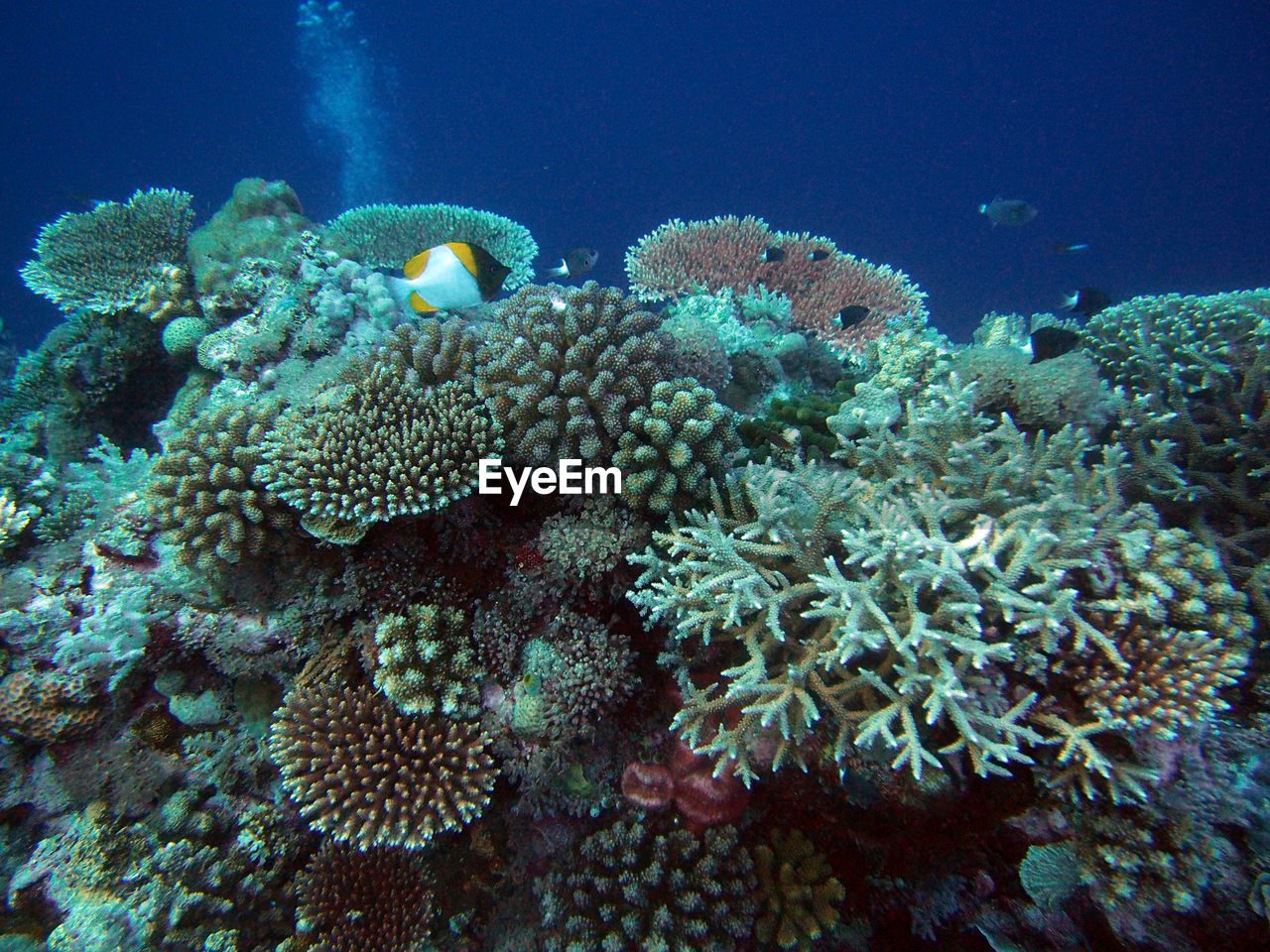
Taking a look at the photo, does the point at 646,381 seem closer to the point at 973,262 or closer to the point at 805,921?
the point at 805,921

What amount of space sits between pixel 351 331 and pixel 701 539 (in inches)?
150

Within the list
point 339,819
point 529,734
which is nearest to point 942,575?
point 529,734

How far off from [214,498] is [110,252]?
5.67 metres

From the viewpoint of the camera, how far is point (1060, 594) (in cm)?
227

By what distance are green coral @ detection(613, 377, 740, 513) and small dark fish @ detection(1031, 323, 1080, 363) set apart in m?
2.76

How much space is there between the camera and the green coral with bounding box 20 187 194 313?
600 cm

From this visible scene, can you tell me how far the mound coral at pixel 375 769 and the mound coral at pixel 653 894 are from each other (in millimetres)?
839

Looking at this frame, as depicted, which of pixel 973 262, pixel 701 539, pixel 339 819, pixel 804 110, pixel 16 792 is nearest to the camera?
pixel 701 539

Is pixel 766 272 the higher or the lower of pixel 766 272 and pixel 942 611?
the higher

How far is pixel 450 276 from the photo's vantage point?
13.1ft

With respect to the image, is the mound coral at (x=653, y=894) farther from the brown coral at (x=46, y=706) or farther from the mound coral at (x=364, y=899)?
the brown coral at (x=46, y=706)

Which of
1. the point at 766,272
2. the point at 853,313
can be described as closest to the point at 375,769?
the point at 853,313

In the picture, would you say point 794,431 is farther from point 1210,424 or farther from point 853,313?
point 853,313

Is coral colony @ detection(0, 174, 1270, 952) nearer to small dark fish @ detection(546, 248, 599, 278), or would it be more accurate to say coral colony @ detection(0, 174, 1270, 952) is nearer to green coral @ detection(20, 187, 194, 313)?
green coral @ detection(20, 187, 194, 313)
